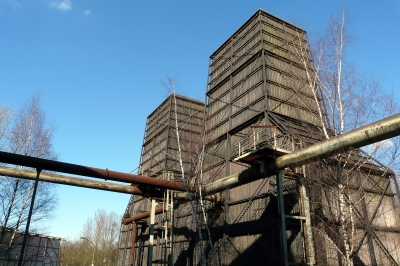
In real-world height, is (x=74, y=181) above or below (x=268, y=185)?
below

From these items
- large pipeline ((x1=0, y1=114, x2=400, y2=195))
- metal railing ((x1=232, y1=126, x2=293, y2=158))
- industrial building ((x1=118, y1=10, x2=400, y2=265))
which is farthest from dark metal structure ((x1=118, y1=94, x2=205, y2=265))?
large pipeline ((x1=0, y1=114, x2=400, y2=195))

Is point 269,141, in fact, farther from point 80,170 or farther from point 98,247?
point 98,247

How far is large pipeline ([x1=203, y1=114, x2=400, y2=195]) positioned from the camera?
28.1 feet

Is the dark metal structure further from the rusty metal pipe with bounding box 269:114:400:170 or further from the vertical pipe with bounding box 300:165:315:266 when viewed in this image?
the rusty metal pipe with bounding box 269:114:400:170

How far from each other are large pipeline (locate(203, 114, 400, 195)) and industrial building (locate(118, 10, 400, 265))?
51 cm

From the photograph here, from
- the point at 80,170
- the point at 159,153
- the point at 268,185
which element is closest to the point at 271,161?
the point at 268,185

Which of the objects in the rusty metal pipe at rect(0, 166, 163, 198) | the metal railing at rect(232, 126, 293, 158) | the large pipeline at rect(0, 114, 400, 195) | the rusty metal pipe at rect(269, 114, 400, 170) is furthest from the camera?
the rusty metal pipe at rect(0, 166, 163, 198)

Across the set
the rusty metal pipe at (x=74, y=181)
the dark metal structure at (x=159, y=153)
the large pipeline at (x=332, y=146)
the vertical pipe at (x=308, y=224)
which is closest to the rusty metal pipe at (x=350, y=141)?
the large pipeline at (x=332, y=146)

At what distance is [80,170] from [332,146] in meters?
11.2

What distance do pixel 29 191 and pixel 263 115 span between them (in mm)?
16972

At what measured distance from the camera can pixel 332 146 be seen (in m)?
10.1

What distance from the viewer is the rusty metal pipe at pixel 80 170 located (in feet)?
42.5

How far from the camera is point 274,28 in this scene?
26.3m

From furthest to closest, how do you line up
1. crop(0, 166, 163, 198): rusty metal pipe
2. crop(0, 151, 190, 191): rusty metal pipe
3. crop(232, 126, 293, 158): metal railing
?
crop(0, 166, 163, 198): rusty metal pipe
crop(232, 126, 293, 158): metal railing
crop(0, 151, 190, 191): rusty metal pipe
